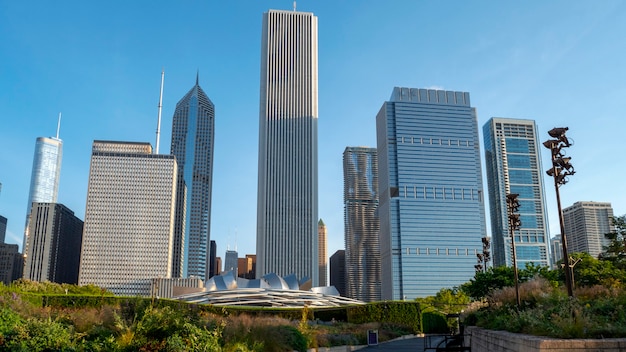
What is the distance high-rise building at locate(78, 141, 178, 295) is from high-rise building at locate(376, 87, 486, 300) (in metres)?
69.8

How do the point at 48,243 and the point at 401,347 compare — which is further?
the point at 48,243

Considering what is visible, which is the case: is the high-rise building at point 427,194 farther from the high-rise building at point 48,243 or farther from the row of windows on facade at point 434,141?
the high-rise building at point 48,243

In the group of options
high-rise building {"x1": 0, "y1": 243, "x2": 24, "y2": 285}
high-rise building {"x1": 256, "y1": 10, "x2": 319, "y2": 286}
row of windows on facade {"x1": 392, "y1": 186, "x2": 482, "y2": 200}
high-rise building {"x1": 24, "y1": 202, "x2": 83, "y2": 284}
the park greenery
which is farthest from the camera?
high-rise building {"x1": 0, "y1": 243, "x2": 24, "y2": 285}

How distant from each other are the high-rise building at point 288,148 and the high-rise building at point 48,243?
73.0 metres

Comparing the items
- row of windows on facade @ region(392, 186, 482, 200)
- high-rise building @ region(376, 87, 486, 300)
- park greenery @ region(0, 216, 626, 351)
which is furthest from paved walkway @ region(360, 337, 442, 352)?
row of windows on facade @ region(392, 186, 482, 200)

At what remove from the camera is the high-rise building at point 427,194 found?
148625 millimetres

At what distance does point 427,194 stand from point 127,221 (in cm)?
9337

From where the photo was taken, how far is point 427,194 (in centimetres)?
15262

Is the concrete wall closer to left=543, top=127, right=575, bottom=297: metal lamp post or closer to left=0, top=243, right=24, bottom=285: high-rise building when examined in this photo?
left=543, top=127, right=575, bottom=297: metal lamp post

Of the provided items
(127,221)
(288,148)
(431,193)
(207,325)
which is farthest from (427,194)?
(207,325)

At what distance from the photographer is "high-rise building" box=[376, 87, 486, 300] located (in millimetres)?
148625

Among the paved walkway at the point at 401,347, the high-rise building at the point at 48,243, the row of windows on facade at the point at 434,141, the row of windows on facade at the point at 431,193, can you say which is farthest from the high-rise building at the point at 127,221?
the paved walkway at the point at 401,347

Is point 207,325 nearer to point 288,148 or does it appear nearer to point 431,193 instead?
point 288,148

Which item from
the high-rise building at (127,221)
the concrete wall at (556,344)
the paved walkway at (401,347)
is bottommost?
the paved walkway at (401,347)
